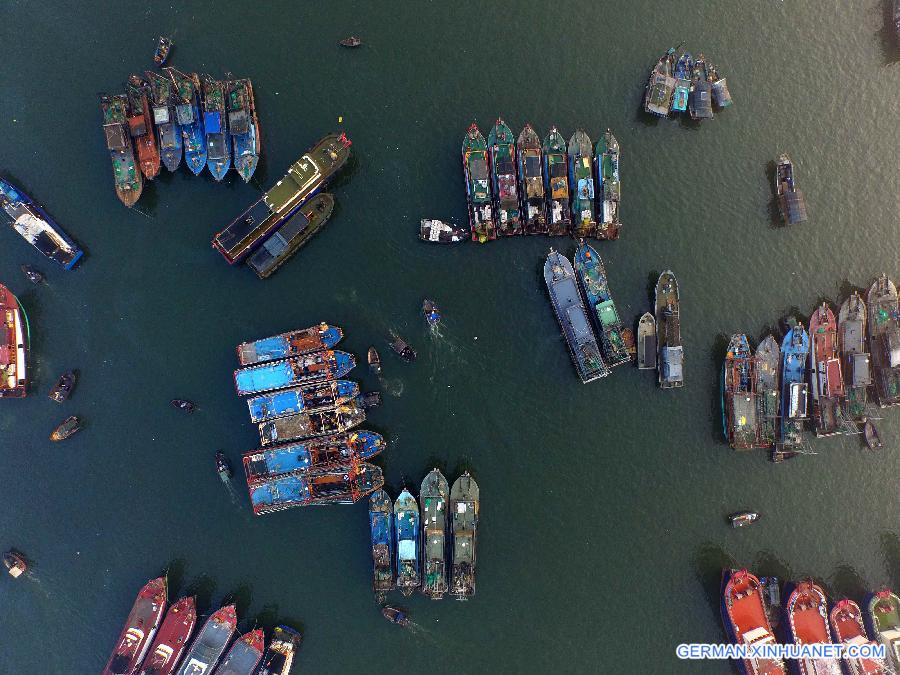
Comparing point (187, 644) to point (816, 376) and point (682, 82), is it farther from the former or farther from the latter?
point (682, 82)

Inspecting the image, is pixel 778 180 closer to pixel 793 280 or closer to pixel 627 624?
pixel 793 280

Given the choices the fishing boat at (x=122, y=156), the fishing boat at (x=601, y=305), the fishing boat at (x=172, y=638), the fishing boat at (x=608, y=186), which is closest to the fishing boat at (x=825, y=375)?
the fishing boat at (x=601, y=305)

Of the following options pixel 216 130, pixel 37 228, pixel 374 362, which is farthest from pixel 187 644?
pixel 216 130

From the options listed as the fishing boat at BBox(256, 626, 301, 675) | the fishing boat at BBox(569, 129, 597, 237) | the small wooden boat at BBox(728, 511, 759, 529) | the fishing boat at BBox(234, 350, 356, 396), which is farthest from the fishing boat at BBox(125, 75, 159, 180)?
the small wooden boat at BBox(728, 511, 759, 529)

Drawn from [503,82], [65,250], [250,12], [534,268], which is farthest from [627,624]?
[250,12]

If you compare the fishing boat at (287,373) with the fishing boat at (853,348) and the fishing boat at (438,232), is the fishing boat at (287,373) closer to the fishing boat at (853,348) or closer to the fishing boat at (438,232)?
the fishing boat at (438,232)

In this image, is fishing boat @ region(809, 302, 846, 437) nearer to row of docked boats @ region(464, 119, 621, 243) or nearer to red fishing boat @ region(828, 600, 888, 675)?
red fishing boat @ region(828, 600, 888, 675)
